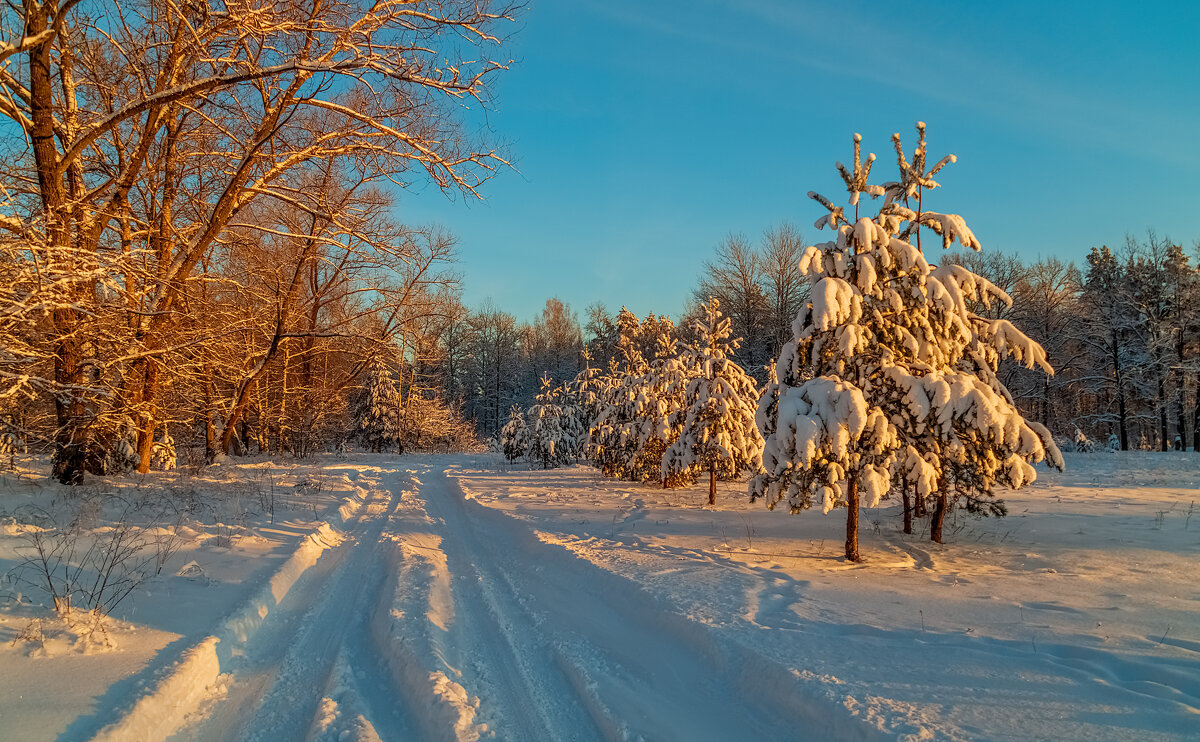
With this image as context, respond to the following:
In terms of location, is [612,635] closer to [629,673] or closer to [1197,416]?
[629,673]

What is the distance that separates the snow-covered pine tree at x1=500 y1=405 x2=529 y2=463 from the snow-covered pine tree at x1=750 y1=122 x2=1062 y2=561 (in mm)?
22176

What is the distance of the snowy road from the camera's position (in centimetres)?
344

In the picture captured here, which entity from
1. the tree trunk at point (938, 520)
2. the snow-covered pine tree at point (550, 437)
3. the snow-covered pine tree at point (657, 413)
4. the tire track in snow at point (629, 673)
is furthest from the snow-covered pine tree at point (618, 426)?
the tire track in snow at point (629, 673)

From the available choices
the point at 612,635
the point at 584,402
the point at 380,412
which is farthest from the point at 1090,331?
the point at 380,412

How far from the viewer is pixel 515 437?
2891 cm

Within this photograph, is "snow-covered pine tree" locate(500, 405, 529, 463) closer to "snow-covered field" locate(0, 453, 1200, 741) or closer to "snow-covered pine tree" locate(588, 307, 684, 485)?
"snow-covered pine tree" locate(588, 307, 684, 485)

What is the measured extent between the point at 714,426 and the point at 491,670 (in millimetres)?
9226

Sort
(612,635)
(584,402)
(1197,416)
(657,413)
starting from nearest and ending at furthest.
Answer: (612,635) < (657,413) < (584,402) < (1197,416)

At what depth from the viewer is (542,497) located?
49.1 ft

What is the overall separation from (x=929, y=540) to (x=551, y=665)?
684 centimetres

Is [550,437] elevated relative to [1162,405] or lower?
lower

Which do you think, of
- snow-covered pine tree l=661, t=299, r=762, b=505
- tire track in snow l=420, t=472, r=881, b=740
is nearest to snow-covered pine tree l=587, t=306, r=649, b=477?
snow-covered pine tree l=661, t=299, r=762, b=505

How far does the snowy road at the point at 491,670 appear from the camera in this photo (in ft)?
11.3

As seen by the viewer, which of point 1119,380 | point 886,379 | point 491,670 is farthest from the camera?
point 1119,380
